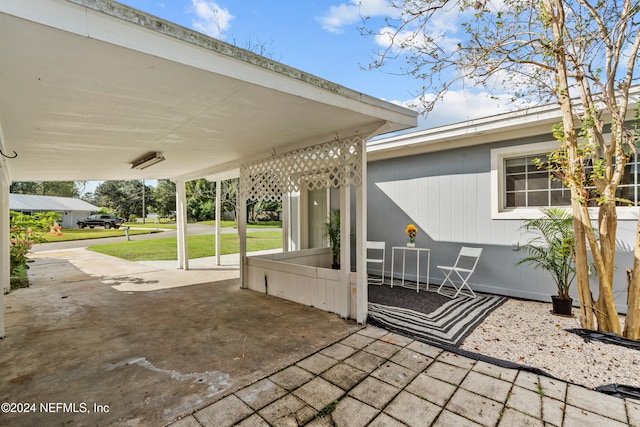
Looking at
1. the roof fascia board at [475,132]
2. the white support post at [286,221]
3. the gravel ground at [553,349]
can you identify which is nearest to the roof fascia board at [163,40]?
the gravel ground at [553,349]

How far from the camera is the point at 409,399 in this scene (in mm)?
2154

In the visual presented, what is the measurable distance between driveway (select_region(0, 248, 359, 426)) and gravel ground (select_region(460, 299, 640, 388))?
155 cm

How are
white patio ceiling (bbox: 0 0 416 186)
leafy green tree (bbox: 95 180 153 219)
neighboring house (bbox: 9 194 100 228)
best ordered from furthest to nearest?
leafy green tree (bbox: 95 180 153 219), neighboring house (bbox: 9 194 100 228), white patio ceiling (bbox: 0 0 416 186)

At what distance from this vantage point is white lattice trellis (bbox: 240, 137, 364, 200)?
3.77 metres

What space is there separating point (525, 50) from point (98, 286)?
8020mm

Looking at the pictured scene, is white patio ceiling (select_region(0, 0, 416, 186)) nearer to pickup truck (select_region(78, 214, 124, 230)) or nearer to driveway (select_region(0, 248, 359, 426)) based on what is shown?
driveway (select_region(0, 248, 359, 426))

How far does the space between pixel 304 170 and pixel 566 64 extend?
3345mm

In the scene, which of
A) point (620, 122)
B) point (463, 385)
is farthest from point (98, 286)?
point (620, 122)

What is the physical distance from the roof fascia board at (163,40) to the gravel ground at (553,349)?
299cm

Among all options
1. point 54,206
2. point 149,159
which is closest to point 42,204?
point 54,206

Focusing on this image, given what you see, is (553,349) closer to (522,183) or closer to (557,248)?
(557,248)

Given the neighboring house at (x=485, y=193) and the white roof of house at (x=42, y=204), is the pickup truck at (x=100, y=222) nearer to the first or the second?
the white roof of house at (x=42, y=204)

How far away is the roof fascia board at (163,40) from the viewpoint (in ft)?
4.74

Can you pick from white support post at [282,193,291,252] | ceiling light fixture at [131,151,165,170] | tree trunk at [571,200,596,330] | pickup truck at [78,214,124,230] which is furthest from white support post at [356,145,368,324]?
pickup truck at [78,214,124,230]
